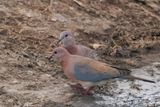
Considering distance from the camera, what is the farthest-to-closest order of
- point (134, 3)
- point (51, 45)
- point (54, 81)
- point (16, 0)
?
point (134, 3)
point (16, 0)
point (51, 45)
point (54, 81)

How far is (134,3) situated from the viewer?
33.7 feet

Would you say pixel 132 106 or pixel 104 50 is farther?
pixel 104 50

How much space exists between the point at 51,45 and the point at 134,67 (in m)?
1.28

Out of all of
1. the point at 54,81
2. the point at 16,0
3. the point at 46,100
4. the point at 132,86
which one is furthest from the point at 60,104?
the point at 16,0

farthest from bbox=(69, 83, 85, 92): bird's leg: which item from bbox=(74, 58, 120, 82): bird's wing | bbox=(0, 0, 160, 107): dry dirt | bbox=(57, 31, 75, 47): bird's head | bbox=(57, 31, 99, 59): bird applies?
bbox=(57, 31, 75, 47): bird's head

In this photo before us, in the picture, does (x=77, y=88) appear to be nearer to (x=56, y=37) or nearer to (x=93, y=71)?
(x=93, y=71)

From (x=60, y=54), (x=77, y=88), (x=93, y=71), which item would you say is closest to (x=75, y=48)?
(x=60, y=54)

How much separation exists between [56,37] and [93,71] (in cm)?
186

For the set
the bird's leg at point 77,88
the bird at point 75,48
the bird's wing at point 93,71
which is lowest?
the bird's leg at point 77,88

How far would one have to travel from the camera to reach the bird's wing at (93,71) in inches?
271

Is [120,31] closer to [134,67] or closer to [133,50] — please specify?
[133,50]

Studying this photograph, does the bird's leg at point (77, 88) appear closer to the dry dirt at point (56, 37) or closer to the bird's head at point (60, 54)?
the dry dirt at point (56, 37)

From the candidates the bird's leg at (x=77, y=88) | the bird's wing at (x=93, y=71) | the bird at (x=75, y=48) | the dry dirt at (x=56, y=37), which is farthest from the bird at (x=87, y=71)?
the bird at (x=75, y=48)

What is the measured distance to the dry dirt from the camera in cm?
700
